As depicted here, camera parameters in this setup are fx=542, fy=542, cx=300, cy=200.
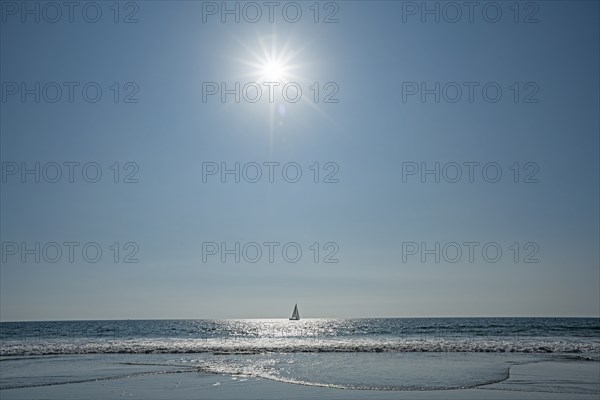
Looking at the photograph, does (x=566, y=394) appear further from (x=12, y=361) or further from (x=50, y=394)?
(x=12, y=361)

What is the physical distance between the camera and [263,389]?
652 inches

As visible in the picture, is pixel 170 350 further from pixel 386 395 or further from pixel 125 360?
pixel 386 395

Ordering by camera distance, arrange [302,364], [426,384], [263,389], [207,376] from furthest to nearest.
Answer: [302,364] → [207,376] → [426,384] → [263,389]

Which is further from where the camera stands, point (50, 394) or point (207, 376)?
point (207, 376)

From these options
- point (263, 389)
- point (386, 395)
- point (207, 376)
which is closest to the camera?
point (386, 395)

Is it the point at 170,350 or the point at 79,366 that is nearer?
the point at 79,366

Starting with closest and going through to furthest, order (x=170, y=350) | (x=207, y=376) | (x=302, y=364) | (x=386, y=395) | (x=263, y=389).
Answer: (x=386, y=395), (x=263, y=389), (x=207, y=376), (x=302, y=364), (x=170, y=350)

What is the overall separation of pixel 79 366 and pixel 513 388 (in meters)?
19.0

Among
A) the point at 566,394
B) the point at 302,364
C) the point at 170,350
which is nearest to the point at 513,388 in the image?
the point at 566,394

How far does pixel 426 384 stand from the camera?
58.6 feet

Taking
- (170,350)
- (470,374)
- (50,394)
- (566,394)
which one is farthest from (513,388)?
(170,350)

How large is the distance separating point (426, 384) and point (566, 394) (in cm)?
420

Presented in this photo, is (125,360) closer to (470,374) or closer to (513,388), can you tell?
(470,374)

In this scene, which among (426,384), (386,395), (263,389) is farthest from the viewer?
(426,384)
